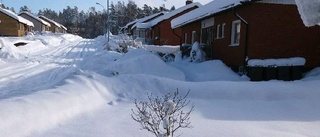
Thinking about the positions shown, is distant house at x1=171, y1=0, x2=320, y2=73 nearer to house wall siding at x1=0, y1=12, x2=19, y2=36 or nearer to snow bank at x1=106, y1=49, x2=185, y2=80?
snow bank at x1=106, y1=49, x2=185, y2=80

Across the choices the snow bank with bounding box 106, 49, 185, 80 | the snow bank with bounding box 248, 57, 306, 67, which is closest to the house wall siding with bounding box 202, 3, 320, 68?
the snow bank with bounding box 248, 57, 306, 67

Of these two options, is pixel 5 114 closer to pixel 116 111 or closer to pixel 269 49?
pixel 116 111

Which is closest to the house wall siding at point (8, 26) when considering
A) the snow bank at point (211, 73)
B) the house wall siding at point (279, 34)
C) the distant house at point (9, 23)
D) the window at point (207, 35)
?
the distant house at point (9, 23)

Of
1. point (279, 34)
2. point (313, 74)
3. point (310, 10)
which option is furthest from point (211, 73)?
point (310, 10)

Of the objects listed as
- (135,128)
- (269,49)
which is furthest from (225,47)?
(135,128)

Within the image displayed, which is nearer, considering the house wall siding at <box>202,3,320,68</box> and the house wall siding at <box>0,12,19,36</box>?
the house wall siding at <box>202,3,320,68</box>

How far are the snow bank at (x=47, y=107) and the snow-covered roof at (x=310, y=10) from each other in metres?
3.73

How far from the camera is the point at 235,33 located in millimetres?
14562

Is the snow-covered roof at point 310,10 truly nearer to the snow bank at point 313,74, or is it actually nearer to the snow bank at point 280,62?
the snow bank at point 313,74

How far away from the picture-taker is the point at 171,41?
32688 millimetres

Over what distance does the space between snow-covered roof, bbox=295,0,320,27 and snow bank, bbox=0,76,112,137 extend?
373 centimetres

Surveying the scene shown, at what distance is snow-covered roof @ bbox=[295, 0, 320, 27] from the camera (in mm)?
3793

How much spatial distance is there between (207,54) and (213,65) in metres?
3.47

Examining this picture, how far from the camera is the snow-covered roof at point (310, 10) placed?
3793 mm
